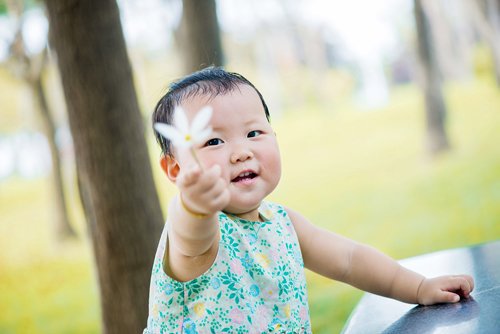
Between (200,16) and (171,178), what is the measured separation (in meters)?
1.89

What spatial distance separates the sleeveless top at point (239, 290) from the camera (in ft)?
3.46

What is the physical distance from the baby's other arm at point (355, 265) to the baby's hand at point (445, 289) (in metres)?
0.01

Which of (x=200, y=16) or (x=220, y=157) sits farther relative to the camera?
(x=200, y=16)

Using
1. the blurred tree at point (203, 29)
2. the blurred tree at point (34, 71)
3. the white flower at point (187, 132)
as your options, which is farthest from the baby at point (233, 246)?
the blurred tree at point (34, 71)

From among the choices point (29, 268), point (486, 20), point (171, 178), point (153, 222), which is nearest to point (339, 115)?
point (486, 20)

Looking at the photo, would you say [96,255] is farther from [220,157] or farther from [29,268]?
[29,268]

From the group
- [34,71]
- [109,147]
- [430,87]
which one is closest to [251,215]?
[109,147]

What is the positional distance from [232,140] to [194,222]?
0.24 meters

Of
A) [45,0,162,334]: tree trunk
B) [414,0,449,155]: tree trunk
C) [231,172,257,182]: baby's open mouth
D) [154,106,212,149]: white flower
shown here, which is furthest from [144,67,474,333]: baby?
[414,0,449,155]: tree trunk

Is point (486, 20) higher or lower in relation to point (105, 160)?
higher

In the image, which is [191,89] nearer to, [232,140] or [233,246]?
[232,140]

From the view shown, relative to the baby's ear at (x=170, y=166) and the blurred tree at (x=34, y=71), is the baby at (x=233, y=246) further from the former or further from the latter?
the blurred tree at (x=34, y=71)

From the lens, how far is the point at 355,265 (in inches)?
50.9

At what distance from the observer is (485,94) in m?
8.12
